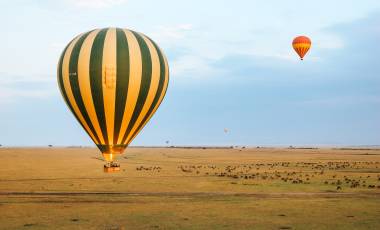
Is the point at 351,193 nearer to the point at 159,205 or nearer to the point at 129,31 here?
the point at 159,205

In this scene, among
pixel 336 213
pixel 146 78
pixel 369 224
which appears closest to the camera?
pixel 369 224

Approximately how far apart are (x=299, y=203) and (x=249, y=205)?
9.70 feet

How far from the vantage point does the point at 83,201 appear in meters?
26.0

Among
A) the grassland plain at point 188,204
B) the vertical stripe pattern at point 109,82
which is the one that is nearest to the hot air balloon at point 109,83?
the vertical stripe pattern at point 109,82

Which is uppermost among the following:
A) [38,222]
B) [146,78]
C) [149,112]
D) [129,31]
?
[129,31]

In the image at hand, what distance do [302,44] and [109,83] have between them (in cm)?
3679

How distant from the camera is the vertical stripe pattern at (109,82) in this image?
104 ft

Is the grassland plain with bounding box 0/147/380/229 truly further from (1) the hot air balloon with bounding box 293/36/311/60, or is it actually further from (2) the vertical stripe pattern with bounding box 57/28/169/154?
(1) the hot air balloon with bounding box 293/36/311/60

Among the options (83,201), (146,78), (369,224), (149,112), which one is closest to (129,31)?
(146,78)

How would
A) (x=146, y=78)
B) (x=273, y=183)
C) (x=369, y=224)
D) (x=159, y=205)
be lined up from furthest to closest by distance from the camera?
(x=273, y=183), (x=146, y=78), (x=159, y=205), (x=369, y=224)

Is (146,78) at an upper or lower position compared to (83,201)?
upper

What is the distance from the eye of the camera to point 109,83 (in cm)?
3167

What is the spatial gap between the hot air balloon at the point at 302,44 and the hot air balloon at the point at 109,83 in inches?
1305

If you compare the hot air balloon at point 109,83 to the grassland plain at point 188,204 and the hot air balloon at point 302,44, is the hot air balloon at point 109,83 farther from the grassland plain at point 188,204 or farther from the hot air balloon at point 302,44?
the hot air balloon at point 302,44
